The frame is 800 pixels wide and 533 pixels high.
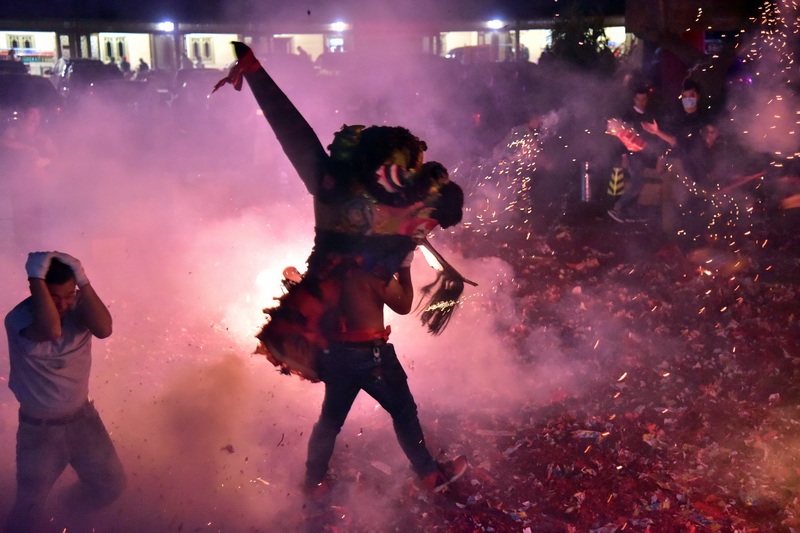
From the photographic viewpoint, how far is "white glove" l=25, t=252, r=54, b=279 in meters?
3.01

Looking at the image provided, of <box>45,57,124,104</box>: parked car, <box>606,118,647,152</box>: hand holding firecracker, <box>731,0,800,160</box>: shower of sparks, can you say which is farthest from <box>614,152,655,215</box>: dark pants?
<box>45,57,124,104</box>: parked car

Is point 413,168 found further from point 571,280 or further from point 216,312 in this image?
point 571,280

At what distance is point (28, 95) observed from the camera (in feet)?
40.4

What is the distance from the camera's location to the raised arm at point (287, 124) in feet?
10.2

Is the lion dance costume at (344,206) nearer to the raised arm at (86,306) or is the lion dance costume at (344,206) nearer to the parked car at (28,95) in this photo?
the raised arm at (86,306)

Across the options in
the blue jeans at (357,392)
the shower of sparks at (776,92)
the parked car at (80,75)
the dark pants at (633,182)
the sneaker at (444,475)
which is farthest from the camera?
the parked car at (80,75)

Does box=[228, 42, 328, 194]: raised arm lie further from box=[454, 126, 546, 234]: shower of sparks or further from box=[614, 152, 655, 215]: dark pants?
box=[614, 152, 655, 215]: dark pants

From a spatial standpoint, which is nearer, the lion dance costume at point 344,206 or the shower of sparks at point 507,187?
the lion dance costume at point 344,206

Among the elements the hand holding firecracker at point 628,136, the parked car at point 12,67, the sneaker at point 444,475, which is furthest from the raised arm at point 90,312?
the parked car at point 12,67

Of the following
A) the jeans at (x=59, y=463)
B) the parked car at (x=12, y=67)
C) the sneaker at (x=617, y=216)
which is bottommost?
the jeans at (x=59, y=463)

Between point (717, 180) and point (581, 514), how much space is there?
4.72 metres

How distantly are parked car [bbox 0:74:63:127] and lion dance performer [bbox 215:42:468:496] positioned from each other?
379 inches

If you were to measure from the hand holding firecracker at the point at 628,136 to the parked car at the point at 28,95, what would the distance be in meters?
8.31

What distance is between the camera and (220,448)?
13.5ft
